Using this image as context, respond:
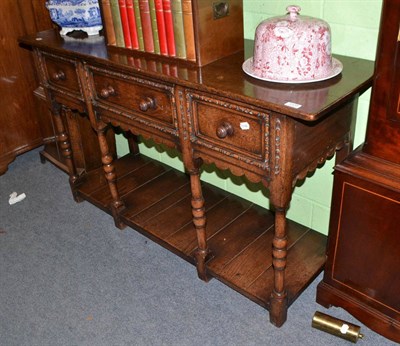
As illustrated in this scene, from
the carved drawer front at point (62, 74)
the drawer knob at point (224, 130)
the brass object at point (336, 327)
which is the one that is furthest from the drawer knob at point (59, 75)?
the brass object at point (336, 327)

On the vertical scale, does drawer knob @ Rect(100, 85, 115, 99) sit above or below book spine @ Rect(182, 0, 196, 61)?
below

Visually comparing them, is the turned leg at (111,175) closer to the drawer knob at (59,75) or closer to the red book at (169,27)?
the drawer knob at (59,75)

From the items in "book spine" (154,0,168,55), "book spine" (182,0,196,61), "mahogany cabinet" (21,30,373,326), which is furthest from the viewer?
"book spine" (154,0,168,55)

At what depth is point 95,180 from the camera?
9.21ft

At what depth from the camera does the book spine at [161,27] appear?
5.62ft

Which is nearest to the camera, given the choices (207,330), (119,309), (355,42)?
(355,42)

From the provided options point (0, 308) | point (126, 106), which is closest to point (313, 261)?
point (126, 106)

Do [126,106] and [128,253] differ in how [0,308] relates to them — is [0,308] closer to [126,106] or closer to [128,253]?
[128,253]

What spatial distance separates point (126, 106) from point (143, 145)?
1.06m

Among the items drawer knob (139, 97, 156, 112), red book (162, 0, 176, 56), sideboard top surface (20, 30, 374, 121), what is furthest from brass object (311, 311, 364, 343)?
red book (162, 0, 176, 56)

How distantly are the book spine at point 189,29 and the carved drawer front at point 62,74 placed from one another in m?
0.65

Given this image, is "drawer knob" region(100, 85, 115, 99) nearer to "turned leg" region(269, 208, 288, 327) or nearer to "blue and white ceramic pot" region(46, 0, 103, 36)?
"blue and white ceramic pot" region(46, 0, 103, 36)

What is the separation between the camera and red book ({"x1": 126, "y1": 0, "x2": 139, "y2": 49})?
71.9 inches

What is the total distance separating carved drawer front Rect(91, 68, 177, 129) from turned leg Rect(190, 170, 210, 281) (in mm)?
263
